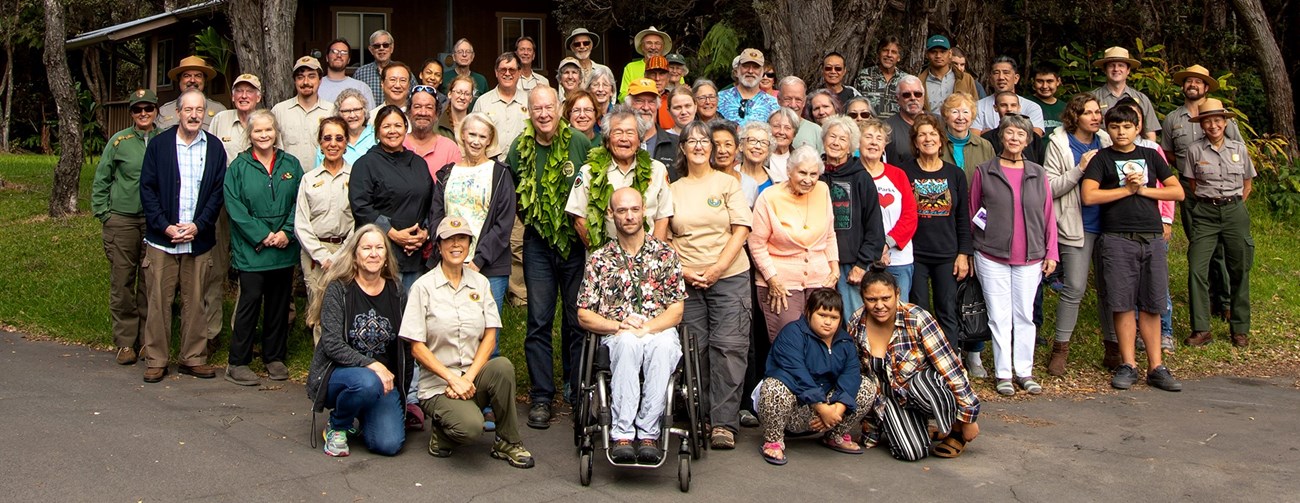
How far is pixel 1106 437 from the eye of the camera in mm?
6715

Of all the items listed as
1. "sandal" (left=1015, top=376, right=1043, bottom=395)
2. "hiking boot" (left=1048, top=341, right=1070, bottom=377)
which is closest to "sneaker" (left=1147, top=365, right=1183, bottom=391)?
"hiking boot" (left=1048, top=341, right=1070, bottom=377)

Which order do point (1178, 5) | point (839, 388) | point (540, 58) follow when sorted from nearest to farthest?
point (839, 388), point (1178, 5), point (540, 58)

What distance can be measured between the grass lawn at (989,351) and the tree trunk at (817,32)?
9.37 feet

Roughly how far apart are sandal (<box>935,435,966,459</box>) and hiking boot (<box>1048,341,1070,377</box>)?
7.65 feet

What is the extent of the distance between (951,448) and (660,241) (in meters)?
1.89

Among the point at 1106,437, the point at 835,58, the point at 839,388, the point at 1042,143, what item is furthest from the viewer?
the point at 835,58

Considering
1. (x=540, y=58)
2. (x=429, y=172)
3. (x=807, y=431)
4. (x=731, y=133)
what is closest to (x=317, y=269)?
(x=429, y=172)

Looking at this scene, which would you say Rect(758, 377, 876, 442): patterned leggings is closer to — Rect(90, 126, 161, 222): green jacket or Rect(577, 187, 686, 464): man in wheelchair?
Rect(577, 187, 686, 464): man in wheelchair

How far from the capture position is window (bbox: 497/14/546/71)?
21.2m

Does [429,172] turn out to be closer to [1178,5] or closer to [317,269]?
[317,269]

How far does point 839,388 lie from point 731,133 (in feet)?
5.53

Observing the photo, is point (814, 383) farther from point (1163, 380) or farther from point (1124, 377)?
point (1163, 380)

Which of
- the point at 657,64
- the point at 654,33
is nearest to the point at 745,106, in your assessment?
the point at 657,64

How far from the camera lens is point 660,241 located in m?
6.32
